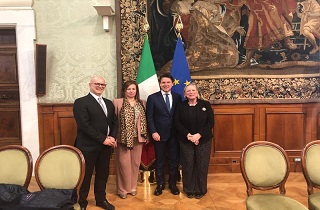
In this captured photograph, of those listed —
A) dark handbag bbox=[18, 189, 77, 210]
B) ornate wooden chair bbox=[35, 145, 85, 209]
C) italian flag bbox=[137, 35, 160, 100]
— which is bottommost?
dark handbag bbox=[18, 189, 77, 210]

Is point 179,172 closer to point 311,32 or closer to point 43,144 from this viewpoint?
point 43,144

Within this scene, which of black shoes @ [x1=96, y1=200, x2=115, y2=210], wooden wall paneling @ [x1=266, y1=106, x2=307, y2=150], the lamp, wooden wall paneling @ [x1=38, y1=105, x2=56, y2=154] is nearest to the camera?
black shoes @ [x1=96, y1=200, x2=115, y2=210]

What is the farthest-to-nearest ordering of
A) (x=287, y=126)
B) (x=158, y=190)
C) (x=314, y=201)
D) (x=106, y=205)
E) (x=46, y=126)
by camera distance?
(x=287, y=126), (x=46, y=126), (x=158, y=190), (x=106, y=205), (x=314, y=201)

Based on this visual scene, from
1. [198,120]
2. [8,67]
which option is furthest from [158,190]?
[8,67]

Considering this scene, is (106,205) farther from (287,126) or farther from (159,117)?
(287,126)

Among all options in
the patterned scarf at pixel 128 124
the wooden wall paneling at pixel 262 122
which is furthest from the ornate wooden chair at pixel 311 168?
the patterned scarf at pixel 128 124

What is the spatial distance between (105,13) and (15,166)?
2.34 m

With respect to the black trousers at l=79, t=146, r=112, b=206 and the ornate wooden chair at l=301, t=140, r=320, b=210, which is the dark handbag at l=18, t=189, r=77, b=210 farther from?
the ornate wooden chair at l=301, t=140, r=320, b=210

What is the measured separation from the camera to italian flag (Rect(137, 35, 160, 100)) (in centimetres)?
404

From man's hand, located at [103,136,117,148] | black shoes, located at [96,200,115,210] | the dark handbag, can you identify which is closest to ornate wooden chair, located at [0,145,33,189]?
the dark handbag

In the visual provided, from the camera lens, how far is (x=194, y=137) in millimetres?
3518

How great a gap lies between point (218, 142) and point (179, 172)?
0.77 m

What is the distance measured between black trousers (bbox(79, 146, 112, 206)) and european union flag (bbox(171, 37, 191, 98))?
4.28 feet

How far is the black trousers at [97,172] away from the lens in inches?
124
